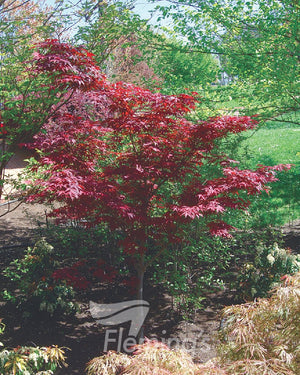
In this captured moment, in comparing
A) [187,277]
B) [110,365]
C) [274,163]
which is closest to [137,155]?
[187,277]

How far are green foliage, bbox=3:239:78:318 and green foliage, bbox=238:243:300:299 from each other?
233cm

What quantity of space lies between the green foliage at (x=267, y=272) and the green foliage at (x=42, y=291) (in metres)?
2.33

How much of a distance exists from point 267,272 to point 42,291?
3.04 meters

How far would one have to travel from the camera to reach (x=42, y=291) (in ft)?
16.0

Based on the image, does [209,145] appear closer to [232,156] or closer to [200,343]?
[232,156]

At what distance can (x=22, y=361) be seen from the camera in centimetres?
257

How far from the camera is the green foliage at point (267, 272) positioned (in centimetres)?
495

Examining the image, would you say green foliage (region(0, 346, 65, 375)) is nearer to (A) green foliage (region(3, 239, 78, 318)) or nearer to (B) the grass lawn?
(A) green foliage (region(3, 239, 78, 318))

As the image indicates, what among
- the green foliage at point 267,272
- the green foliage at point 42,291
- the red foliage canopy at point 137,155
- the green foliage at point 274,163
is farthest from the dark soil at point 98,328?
the green foliage at point 274,163

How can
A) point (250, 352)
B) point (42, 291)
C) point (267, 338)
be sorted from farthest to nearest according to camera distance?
point (42, 291), point (267, 338), point (250, 352)

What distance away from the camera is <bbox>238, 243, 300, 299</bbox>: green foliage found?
4.95 metres

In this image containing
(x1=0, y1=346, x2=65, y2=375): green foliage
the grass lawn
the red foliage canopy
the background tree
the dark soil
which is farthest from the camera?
the grass lawn

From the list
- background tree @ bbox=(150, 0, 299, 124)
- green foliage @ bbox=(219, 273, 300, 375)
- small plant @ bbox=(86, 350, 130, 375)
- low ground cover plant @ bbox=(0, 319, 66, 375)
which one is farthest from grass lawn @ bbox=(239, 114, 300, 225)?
low ground cover plant @ bbox=(0, 319, 66, 375)

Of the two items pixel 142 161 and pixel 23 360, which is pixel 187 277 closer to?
pixel 142 161
